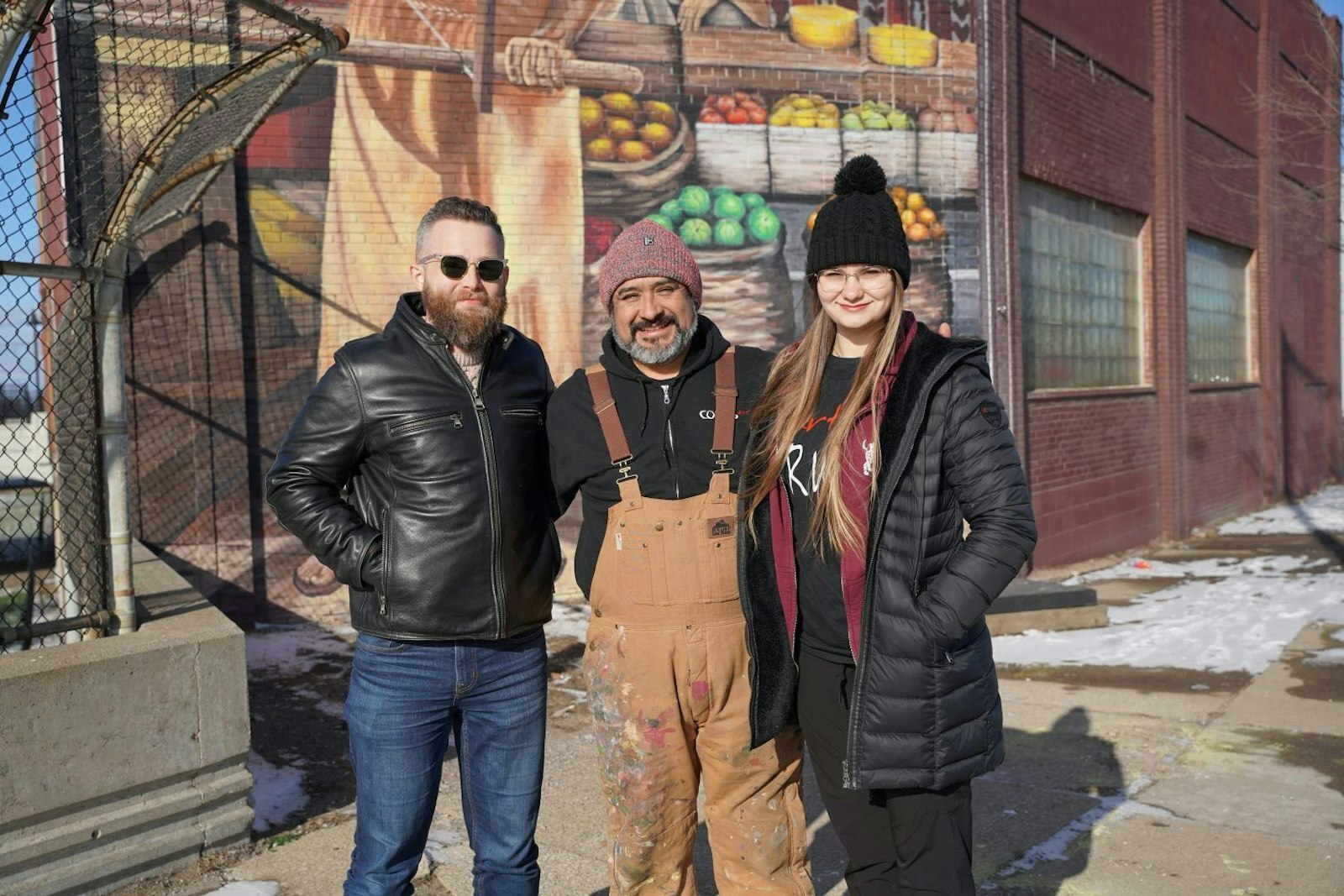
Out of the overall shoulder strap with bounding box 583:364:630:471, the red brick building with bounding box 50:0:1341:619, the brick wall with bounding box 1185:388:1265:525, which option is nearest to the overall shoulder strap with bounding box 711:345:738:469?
the overall shoulder strap with bounding box 583:364:630:471

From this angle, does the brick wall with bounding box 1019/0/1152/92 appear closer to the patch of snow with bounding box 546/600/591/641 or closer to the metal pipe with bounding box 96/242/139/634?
the patch of snow with bounding box 546/600/591/641

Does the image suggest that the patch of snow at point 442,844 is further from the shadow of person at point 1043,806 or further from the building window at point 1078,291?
Answer: the building window at point 1078,291

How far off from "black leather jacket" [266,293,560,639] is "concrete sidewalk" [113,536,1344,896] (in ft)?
4.85

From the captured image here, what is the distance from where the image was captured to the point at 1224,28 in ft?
51.1

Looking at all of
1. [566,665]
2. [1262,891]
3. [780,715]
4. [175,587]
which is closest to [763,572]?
[780,715]

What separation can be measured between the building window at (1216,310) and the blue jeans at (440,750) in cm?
→ 1394

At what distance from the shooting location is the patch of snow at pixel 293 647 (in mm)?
7105

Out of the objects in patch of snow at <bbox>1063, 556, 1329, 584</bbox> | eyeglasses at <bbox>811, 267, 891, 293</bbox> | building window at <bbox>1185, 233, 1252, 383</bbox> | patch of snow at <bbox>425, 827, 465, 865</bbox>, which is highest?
building window at <bbox>1185, 233, 1252, 383</bbox>

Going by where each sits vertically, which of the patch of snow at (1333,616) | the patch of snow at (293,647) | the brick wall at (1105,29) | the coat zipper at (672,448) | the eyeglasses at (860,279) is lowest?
the patch of snow at (1333,616)

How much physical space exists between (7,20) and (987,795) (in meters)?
4.57

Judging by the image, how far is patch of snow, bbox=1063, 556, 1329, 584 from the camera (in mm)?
10969

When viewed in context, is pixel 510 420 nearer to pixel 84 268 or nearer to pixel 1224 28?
pixel 84 268

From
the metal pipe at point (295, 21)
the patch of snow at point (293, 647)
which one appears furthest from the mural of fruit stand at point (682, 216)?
the metal pipe at point (295, 21)

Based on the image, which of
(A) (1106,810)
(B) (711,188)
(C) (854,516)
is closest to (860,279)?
(C) (854,516)
